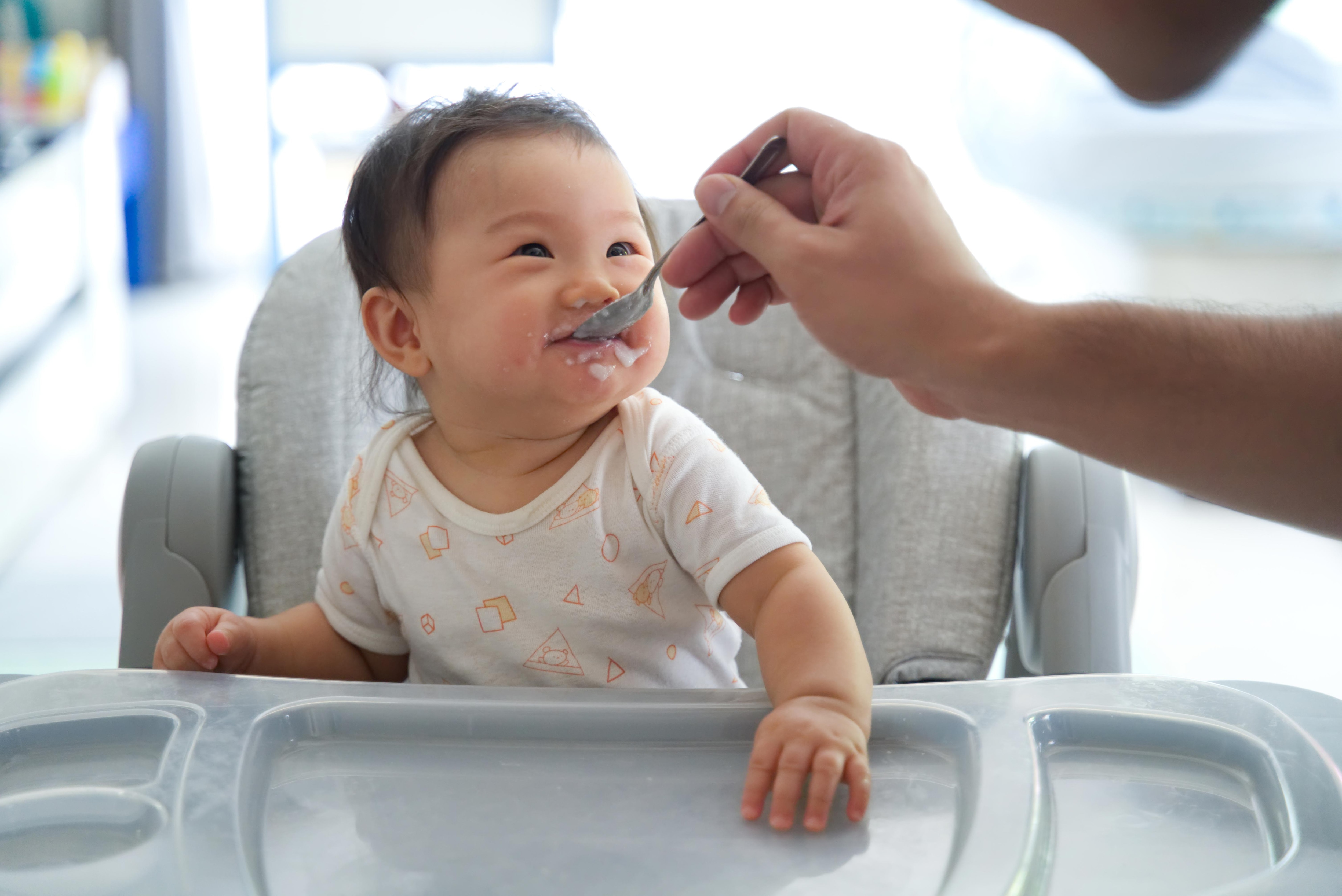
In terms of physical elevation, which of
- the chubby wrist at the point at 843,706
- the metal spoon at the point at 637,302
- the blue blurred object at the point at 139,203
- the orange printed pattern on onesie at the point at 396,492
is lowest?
the blue blurred object at the point at 139,203

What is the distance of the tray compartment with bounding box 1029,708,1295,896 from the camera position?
0.61 metres

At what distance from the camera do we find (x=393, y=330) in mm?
1027

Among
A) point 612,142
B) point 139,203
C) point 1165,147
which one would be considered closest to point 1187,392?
point 612,142

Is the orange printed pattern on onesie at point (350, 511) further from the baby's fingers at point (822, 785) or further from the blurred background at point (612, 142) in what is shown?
the blurred background at point (612, 142)

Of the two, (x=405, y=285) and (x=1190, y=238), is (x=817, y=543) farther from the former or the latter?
(x=1190, y=238)

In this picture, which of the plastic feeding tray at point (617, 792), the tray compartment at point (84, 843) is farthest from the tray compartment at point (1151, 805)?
the tray compartment at point (84, 843)

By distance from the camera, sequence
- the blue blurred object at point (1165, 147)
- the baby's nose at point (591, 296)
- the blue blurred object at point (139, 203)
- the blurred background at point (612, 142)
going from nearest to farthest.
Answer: the baby's nose at point (591, 296) → the blurred background at point (612, 142) → the blue blurred object at point (1165, 147) → the blue blurred object at point (139, 203)

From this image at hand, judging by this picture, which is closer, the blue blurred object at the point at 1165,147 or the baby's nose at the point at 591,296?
the baby's nose at the point at 591,296

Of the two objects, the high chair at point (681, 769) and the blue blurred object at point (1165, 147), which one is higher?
the blue blurred object at point (1165, 147)

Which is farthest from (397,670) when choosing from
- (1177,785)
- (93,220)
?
(93,220)

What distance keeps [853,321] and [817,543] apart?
1.98 feet

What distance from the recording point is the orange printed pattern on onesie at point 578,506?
0.95 m

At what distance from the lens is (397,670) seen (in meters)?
1.08

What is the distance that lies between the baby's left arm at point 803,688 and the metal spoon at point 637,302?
0.65 ft
